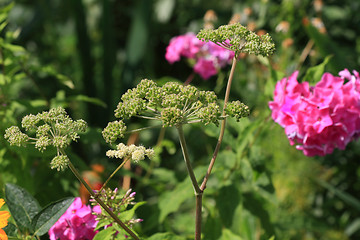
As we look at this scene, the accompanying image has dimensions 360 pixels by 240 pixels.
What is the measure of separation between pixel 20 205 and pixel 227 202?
0.55 metres

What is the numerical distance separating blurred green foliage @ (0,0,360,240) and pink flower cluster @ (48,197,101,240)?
0.42 feet

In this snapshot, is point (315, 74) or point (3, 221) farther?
point (315, 74)

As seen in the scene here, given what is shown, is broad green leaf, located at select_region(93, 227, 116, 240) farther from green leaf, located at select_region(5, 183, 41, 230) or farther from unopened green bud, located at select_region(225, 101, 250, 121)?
unopened green bud, located at select_region(225, 101, 250, 121)

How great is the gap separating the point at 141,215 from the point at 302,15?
1.28m

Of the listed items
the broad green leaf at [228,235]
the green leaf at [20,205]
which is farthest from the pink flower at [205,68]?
the green leaf at [20,205]

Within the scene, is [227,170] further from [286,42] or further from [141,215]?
[286,42]

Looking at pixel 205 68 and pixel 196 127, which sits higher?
pixel 205 68

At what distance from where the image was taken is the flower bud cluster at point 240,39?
33.2 inches

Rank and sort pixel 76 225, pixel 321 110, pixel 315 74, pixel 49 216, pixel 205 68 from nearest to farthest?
pixel 49 216 < pixel 76 225 < pixel 321 110 < pixel 315 74 < pixel 205 68

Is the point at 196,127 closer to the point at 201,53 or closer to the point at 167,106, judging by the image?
the point at 201,53

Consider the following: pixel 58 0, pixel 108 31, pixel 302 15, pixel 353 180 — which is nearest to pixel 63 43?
pixel 58 0

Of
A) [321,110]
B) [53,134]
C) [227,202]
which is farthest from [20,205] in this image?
[321,110]

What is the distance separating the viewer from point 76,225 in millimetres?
970

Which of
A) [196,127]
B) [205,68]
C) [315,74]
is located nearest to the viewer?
[315,74]
